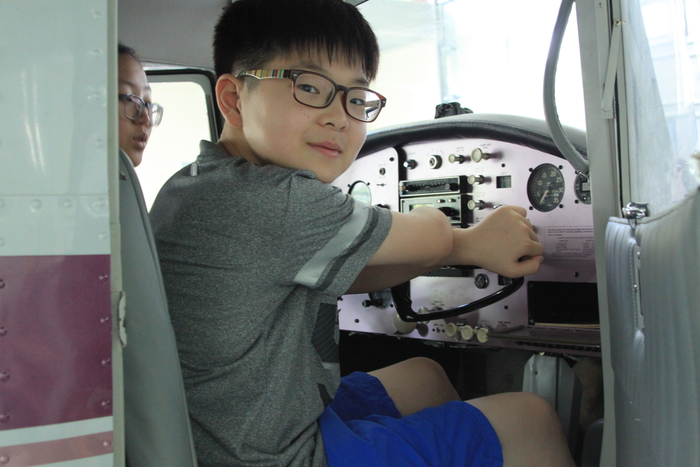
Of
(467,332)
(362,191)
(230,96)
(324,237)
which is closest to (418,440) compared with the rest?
(324,237)

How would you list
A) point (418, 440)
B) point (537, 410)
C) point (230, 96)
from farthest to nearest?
point (537, 410) → point (230, 96) → point (418, 440)

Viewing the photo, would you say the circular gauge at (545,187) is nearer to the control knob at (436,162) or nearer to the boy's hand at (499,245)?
the control knob at (436,162)

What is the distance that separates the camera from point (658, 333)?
0.64m

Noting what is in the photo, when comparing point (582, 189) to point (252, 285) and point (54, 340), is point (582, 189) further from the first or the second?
point (54, 340)

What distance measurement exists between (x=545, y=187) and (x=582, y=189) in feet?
0.39

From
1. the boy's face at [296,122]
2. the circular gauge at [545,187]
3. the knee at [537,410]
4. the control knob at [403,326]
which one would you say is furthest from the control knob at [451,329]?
the boy's face at [296,122]

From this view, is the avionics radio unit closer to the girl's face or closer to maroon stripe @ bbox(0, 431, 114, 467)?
the girl's face

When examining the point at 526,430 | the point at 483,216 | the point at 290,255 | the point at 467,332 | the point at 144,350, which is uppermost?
the point at 483,216

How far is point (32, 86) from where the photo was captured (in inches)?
22.6

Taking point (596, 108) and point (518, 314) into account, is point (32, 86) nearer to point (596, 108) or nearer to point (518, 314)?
point (596, 108)

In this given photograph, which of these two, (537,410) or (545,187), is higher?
(545,187)

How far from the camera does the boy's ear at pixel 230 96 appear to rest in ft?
3.57

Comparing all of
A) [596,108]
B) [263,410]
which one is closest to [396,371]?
[263,410]

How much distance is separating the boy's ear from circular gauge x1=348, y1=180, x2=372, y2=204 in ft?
3.74
